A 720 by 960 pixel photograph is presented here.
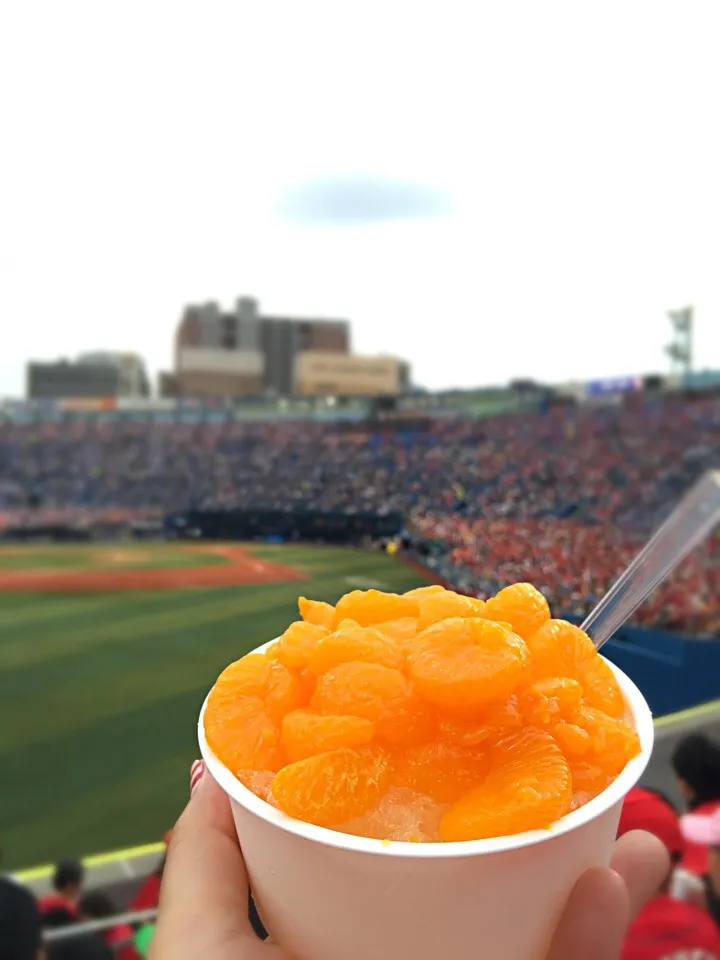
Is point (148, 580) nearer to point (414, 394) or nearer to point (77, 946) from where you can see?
point (414, 394)

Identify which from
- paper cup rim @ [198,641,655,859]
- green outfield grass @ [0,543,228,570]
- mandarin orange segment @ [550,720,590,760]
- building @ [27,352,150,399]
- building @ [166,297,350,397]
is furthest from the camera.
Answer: building @ [27,352,150,399]

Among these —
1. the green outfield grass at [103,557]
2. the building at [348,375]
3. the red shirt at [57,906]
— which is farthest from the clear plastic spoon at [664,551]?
the building at [348,375]

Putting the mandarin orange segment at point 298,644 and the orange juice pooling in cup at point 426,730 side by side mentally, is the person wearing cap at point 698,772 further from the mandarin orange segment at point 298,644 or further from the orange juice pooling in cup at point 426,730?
the mandarin orange segment at point 298,644

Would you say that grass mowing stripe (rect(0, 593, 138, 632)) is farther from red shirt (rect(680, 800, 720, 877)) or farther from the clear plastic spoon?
Result: the clear plastic spoon

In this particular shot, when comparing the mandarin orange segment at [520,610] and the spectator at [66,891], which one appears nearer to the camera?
the mandarin orange segment at [520,610]

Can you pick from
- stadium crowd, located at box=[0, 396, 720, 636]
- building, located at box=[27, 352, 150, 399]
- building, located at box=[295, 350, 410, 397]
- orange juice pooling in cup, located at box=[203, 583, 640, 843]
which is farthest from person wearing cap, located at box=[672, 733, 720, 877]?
building, located at box=[27, 352, 150, 399]

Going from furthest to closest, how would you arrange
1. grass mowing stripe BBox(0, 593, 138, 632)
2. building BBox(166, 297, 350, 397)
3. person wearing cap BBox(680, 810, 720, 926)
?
building BBox(166, 297, 350, 397) → grass mowing stripe BBox(0, 593, 138, 632) → person wearing cap BBox(680, 810, 720, 926)

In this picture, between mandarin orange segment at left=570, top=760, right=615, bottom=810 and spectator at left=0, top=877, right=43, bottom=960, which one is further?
spectator at left=0, top=877, right=43, bottom=960
